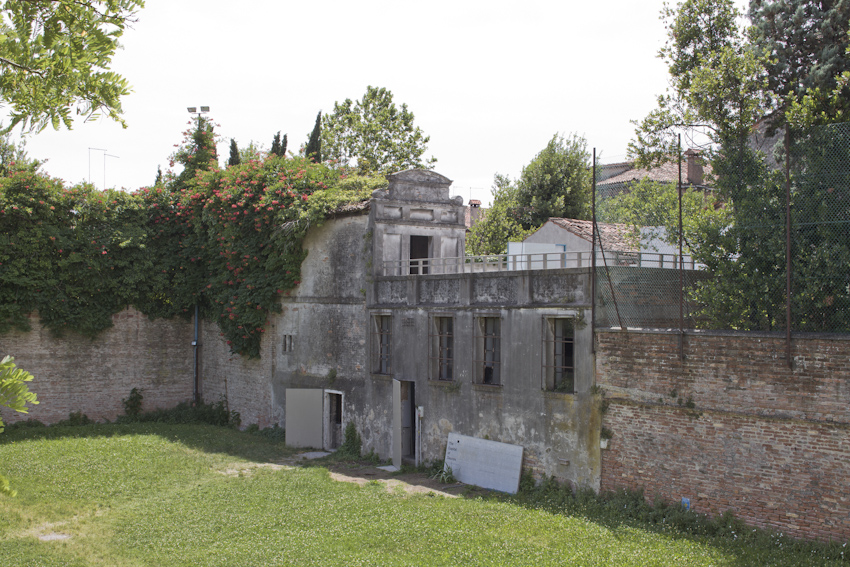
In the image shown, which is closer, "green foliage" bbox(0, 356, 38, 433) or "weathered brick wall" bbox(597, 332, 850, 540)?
"green foliage" bbox(0, 356, 38, 433)

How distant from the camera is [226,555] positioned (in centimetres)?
1111

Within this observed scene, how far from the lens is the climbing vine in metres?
20.2

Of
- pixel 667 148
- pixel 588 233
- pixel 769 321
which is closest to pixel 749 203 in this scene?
pixel 769 321

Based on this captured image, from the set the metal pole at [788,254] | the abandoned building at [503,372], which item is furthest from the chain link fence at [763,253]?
the abandoned building at [503,372]

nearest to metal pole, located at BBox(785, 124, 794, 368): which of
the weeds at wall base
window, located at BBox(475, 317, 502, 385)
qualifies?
the weeds at wall base

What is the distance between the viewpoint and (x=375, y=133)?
36031 millimetres

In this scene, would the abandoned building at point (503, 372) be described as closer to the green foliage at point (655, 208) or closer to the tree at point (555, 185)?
the green foliage at point (655, 208)

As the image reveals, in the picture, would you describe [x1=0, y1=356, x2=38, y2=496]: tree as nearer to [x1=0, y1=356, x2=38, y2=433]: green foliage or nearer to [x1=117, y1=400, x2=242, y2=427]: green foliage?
[x1=0, y1=356, x2=38, y2=433]: green foliage

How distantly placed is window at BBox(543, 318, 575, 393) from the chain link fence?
1096 mm

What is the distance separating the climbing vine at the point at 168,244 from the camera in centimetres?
2022

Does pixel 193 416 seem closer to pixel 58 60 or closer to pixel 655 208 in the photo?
pixel 655 208

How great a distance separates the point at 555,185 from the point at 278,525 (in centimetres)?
2422

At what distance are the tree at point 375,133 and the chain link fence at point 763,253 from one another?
73.7 feet

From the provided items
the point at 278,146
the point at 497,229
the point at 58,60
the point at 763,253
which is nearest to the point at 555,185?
the point at 497,229
